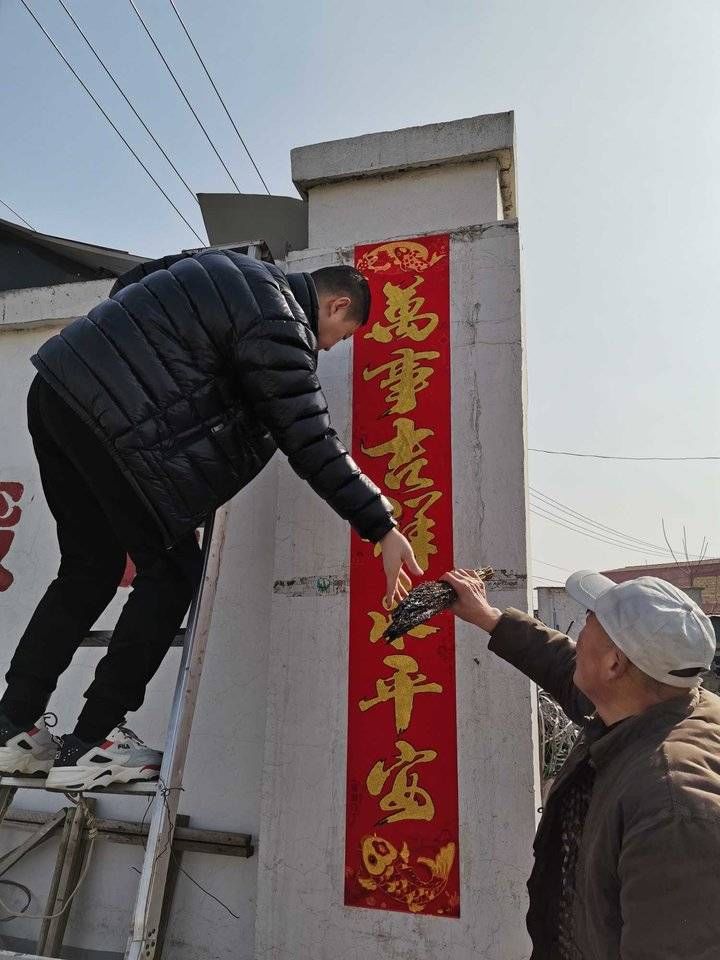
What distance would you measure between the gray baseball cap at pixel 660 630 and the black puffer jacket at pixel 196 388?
2.34ft

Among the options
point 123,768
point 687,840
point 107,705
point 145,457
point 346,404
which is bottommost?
point 687,840

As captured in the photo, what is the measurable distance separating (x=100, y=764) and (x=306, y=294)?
152 centimetres

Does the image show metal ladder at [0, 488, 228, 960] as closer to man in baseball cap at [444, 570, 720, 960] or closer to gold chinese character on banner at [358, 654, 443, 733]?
gold chinese character on banner at [358, 654, 443, 733]

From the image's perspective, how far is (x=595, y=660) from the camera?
1.52m

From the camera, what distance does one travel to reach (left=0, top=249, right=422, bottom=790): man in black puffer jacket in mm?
1937

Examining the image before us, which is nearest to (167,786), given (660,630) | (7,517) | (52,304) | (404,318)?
(660,630)

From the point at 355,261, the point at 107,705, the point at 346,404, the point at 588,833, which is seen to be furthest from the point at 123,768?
the point at 355,261

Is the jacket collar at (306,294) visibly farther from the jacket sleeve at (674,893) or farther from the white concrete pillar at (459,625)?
the jacket sleeve at (674,893)

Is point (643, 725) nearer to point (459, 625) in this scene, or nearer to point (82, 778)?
point (459, 625)

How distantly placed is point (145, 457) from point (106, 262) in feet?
10.7

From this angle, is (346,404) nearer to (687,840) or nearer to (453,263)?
(453,263)

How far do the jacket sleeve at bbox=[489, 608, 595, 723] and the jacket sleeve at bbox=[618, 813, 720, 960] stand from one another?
30.7 inches

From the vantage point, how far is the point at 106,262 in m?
4.64

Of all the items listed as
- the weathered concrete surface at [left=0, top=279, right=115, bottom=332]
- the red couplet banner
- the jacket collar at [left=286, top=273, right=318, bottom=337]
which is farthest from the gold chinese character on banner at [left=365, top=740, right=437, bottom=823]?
the weathered concrete surface at [left=0, top=279, right=115, bottom=332]
